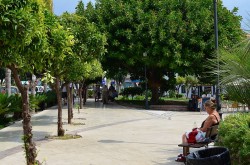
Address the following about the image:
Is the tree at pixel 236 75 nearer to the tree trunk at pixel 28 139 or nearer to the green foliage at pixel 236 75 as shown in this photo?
the green foliage at pixel 236 75

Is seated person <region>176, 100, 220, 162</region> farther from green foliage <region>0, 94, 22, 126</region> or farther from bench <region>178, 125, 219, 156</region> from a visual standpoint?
green foliage <region>0, 94, 22, 126</region>

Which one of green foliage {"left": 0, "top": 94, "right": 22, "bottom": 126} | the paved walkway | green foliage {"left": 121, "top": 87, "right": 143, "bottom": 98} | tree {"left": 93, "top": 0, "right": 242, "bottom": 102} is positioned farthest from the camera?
green foliage {"left": 121, "top": 87, "right": 143, "bottom": 98}

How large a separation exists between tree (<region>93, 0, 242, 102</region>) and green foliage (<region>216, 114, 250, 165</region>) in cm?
1878

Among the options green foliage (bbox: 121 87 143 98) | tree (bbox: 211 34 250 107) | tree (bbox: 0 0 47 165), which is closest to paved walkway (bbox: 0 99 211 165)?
tree (bbox: 211 34 250 107)

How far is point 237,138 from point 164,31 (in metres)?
20.3

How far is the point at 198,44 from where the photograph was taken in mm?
26734

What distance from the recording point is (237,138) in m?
6.38

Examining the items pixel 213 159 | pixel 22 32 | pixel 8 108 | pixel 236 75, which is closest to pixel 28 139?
pixel 22 32

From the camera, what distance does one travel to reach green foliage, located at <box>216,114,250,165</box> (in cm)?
602

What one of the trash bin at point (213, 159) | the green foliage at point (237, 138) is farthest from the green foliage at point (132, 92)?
the trash bin at point (213, 159)

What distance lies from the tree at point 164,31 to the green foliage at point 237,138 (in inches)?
739

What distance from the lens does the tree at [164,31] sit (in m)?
26.3

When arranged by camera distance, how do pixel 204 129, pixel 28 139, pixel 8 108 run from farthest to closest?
pixel 8 108 < pixel 204 129 < pixel 28 139

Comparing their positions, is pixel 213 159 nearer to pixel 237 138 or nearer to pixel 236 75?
pixel 237 138
